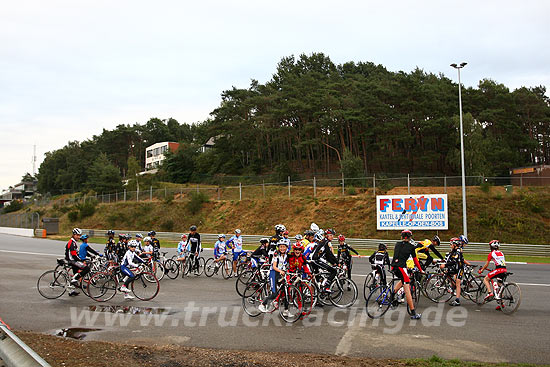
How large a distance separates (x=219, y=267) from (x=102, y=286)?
17.2 ft

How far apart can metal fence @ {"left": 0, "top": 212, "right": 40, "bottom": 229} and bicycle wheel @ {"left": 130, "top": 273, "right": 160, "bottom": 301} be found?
1622 inches

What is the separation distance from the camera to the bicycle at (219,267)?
16.3 m

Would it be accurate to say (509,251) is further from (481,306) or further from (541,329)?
(541,329)

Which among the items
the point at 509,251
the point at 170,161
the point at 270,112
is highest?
the point at 270,112

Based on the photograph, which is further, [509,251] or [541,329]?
[509,251]

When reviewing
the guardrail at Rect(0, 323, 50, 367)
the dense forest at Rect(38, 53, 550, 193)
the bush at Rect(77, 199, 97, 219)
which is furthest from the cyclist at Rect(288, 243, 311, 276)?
the bush at Rect(77, 199, 97, 219)

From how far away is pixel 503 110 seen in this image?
164 feet

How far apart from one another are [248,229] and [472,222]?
1790 centimetres

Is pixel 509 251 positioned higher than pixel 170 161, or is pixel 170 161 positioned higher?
pixel 170 161

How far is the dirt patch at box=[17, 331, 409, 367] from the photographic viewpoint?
21.4 ft

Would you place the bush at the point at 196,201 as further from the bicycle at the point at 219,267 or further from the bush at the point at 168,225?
the bicycle at the point at 219,267

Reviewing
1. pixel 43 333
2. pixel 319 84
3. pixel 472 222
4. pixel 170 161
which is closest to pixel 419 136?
pixel 319 84

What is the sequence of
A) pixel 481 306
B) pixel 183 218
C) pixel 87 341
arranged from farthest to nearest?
pixel 183 218
pixel 481 306
pixel 87 341

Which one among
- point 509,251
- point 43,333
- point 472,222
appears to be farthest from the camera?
point 472,222
